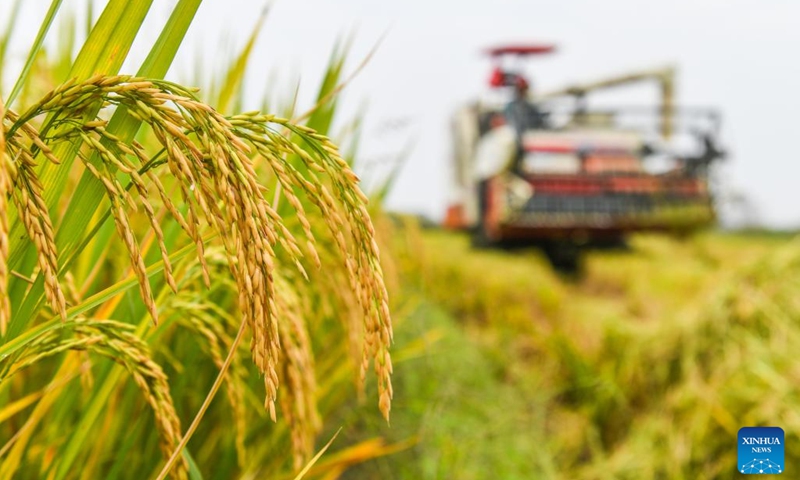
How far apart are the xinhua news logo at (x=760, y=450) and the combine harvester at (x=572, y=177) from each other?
6.27 meters

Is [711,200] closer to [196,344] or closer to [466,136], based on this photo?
[466,136]

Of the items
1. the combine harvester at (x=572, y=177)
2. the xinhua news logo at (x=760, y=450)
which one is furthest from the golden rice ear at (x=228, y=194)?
the combine harvester at (x=572, y=177)

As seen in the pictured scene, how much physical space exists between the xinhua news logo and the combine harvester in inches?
247

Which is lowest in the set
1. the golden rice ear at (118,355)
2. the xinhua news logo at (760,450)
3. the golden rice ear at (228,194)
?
the xinhua news logo at (760,450)

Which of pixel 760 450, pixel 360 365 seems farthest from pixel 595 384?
pixel 360 365

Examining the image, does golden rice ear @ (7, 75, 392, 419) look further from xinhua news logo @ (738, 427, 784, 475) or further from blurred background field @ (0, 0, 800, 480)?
xinhua news logo @ (738, 427, 784, 475)

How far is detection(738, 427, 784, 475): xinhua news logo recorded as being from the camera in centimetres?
269

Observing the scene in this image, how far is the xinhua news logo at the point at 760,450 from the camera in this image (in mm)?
2688

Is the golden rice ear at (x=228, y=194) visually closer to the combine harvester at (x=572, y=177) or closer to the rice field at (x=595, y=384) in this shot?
the rice field at (x=595, y=384)

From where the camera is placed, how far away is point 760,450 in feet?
9.04

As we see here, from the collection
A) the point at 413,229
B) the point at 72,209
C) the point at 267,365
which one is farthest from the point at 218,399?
the point at 413,229

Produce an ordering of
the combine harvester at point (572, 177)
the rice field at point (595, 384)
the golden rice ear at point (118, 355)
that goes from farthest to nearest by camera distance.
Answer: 1. the combine harvester at point (572, 177)
2. the rice field at point (595, 384)
3. the golden rice ear at point (118, 355)

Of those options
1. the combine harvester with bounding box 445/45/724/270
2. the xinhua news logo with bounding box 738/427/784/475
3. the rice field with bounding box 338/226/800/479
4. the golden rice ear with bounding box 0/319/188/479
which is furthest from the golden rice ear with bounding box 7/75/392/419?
the combine harvester with bounding box 445/45/724/270

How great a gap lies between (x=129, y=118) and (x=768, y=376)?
10.0ft
